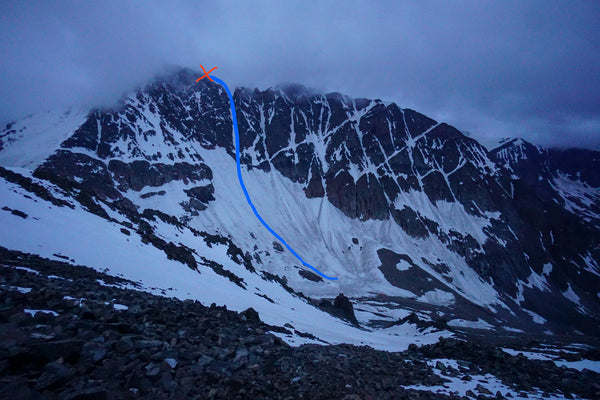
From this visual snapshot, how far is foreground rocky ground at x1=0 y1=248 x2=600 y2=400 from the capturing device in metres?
4.36

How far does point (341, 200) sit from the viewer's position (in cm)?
15188

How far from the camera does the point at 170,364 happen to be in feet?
18.4

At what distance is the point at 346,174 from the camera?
160 meters

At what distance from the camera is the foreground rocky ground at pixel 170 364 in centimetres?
436

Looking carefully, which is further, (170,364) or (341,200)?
(341,200)

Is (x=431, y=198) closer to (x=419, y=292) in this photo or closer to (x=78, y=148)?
(x=419, y=292)

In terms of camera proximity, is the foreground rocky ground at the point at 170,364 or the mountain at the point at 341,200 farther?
the mountain at the point at 341,200

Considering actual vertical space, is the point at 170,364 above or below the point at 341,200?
below

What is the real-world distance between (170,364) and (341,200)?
486 ft

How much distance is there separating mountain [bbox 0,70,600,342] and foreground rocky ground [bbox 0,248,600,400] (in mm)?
24391

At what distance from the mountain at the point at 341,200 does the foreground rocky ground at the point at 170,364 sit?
24391 mm

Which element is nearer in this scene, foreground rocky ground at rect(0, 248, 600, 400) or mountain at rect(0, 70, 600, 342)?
foreground rocky ground at rect(0, 248, 600, 400)

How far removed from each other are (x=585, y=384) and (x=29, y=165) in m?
124

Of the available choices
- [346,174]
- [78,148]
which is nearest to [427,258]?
[346,174]
